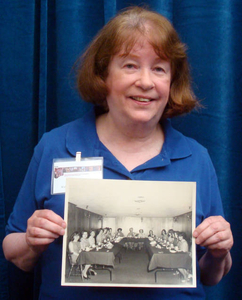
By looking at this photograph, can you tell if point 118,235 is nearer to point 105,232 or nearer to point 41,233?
point 105,232

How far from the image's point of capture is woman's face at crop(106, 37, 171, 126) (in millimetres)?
1056

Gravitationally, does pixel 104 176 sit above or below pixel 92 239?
above

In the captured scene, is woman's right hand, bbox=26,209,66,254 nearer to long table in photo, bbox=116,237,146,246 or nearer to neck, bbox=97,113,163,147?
long table in photo, bbox=116,237,146,246

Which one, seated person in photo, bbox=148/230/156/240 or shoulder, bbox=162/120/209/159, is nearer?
seated person in photo, bbox=148/230/156/240

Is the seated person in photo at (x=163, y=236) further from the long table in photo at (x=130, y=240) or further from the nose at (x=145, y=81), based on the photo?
the nose at (x=145, y=81)

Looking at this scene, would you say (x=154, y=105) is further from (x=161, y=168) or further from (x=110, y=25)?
(x=110, y=25)

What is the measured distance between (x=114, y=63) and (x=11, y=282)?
1035 mm

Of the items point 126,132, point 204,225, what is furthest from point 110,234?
point 126,132

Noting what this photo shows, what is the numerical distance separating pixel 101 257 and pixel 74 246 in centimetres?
8

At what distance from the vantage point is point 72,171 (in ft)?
3.30

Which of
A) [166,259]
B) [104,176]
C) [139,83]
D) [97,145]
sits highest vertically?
[139,83]

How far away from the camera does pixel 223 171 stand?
1.46m

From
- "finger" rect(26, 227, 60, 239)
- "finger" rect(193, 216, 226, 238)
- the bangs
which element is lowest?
"finger" rect(26, 227, 60, 239)

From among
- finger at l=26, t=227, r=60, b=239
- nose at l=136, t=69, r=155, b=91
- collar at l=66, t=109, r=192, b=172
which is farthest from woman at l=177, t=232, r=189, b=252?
nose at l=136, t=69, r=155, b=91
